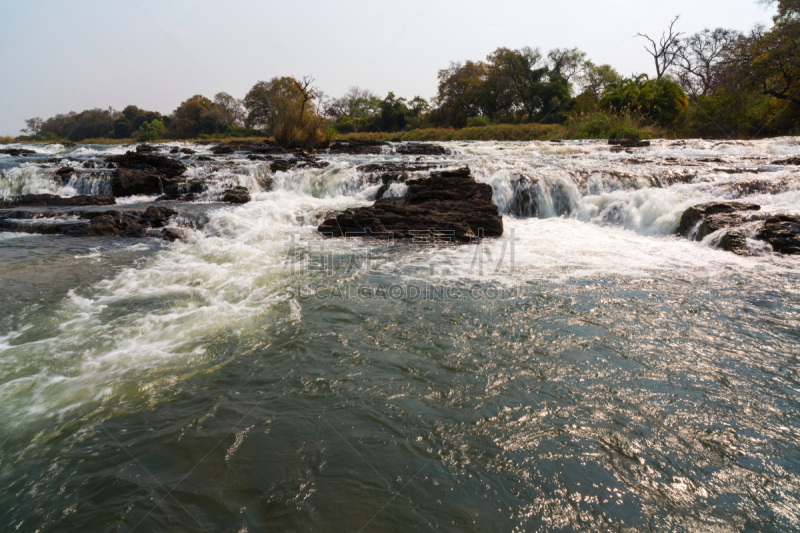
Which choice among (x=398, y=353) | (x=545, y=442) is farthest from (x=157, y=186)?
(x=545, y=442)

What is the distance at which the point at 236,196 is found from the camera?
1116cm

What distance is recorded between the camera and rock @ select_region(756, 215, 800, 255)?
610 cm

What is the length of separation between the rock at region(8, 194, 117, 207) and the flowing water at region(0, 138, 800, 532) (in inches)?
216

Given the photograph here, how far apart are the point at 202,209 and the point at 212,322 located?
23.2ft

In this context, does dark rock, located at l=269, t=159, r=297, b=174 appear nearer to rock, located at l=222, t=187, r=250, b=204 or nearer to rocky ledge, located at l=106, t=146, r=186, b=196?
rock, located at l=222, t=187, r=250, b=204

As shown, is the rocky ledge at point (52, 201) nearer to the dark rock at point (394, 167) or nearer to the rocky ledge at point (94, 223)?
the rocky ledge at point (94, 223)

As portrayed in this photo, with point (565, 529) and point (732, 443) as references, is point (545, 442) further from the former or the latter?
point (732, 443)

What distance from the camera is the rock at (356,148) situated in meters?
19.8

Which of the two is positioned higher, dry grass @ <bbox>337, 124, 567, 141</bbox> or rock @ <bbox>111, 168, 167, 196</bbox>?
dry grass @ <bbox>337, 124, 567, 141</bbox>

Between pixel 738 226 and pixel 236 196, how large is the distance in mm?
11664

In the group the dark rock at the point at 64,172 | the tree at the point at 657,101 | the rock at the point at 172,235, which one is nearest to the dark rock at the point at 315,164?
the rock at the point at 172,235

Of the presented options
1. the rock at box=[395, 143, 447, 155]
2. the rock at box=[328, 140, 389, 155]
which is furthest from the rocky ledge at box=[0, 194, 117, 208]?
the rock at box=[395, 143, 447, 155]

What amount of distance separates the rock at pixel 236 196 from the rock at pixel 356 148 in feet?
29.8

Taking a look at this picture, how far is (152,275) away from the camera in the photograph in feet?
17.5
